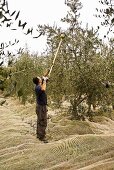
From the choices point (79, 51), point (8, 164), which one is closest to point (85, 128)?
point (79, 51)

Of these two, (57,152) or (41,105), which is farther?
(41,105)

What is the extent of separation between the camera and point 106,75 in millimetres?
16234

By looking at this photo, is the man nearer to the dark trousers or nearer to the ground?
the dark trousers

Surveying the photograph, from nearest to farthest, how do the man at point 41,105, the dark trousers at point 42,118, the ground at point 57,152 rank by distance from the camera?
the ground at point 57,152
the man at point 41,105
the dark trousers at point 42,118

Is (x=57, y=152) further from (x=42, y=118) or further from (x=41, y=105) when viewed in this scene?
(x=41, y=105)

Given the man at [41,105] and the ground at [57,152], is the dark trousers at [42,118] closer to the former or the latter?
the man at [41,105]

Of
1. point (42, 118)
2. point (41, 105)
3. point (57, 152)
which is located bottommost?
point (57, 152)

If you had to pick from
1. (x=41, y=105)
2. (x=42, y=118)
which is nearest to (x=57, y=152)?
(x=42, y=118)

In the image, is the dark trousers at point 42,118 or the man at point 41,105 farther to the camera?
the dark trousers at point 42,118

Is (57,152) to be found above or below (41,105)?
below

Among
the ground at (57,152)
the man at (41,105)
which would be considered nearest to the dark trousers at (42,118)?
the man at (41,105)

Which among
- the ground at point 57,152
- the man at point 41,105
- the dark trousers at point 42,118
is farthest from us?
the dark trousers at point 42,118

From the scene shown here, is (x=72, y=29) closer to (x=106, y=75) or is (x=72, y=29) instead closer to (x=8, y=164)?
(x=106, y=75)

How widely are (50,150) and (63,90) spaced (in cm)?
649
